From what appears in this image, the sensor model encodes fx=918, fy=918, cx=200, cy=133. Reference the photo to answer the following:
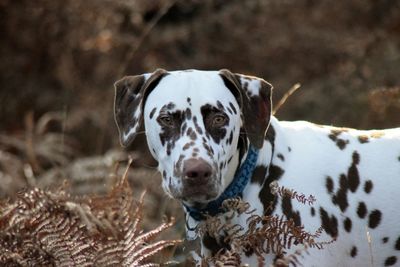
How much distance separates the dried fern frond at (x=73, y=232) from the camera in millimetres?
4180

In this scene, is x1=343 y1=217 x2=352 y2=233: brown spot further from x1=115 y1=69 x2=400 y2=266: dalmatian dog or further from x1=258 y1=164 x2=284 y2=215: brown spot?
x1=258 y1=164 x2=284 y2=215: brown spot

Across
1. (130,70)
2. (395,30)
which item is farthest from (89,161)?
(395,30)

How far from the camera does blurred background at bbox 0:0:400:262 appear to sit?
30.4 ft

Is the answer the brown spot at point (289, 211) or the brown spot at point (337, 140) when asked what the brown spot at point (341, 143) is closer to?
the brown spot at point (337, 140)

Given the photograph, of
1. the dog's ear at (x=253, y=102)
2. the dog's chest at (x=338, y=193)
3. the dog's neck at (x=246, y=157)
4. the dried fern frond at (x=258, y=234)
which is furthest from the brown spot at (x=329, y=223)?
the dog's ear at (x=253, y=102)

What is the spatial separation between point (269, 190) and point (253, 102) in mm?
455

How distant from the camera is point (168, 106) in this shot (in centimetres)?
451

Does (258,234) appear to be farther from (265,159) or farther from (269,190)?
(265,159)

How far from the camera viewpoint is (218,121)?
446 cm

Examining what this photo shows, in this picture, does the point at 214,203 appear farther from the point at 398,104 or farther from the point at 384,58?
the point at 384,58

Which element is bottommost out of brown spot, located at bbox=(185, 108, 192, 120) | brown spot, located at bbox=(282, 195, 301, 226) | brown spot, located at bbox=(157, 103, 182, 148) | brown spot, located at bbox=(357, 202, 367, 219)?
brown spot, located at bbox=(357, 202, 367, 219)

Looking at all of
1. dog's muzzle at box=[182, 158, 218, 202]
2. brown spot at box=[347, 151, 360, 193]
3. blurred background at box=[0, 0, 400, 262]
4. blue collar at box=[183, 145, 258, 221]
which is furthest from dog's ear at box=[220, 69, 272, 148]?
blurred background at box=[0, 0, 400, 262]

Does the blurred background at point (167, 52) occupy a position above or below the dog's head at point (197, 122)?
below

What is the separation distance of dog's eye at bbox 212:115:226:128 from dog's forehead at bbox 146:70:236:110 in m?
0.07
